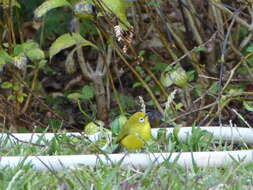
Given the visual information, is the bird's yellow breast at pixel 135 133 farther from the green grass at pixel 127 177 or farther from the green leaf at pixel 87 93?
the green leaf at pixel 87 93

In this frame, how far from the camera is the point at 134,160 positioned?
381 cm

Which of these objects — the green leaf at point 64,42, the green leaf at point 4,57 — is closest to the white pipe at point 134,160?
the green leaf at point 64,42

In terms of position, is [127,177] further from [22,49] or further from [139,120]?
[22,49]

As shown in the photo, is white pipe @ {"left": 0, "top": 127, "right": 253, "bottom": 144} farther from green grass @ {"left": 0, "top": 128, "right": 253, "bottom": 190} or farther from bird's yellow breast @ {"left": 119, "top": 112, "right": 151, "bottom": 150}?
green grass @ {"left": 0, "top": 128, "right": 253, "bottom": 190}

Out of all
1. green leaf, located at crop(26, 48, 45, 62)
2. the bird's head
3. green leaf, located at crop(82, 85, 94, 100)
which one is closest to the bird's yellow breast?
the bird's head

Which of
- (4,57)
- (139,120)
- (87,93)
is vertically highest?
(4,57)

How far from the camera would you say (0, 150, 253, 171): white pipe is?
3.77m

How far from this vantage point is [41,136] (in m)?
4.54

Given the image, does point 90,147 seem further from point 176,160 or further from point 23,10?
point 23,10

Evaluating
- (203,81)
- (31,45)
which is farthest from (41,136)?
(203,81)

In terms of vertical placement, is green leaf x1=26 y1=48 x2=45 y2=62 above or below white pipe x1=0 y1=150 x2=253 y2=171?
above

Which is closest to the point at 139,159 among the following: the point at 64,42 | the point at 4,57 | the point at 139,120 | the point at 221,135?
the point at 139,120

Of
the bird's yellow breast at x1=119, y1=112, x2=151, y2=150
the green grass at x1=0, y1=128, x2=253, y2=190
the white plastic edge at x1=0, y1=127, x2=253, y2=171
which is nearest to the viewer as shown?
the green grass at x1=0, y1=128, x2=253, y2=190

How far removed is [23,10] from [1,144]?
7.41ft
